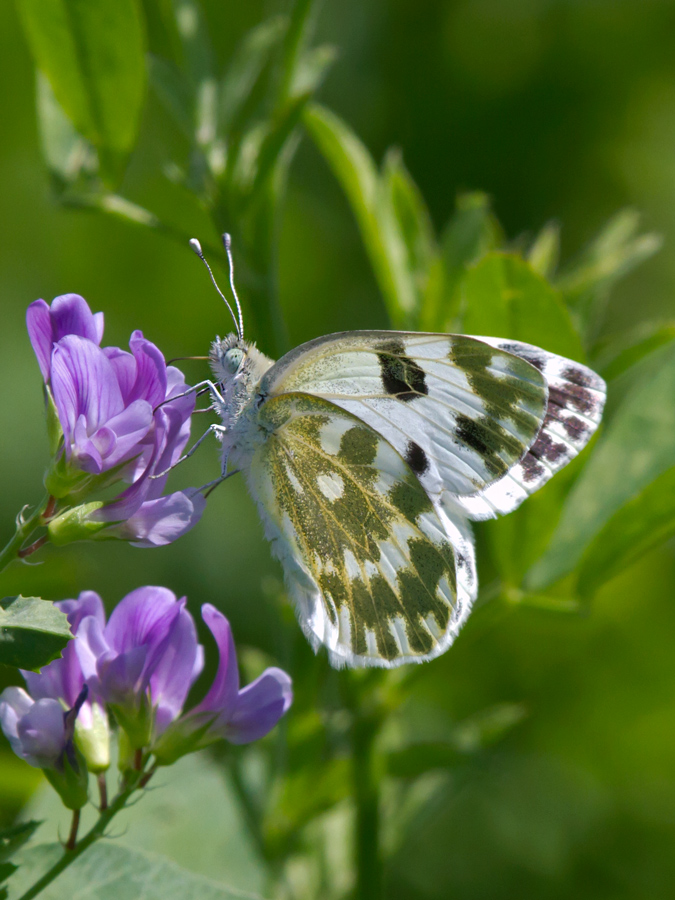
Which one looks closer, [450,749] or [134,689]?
[134,689]

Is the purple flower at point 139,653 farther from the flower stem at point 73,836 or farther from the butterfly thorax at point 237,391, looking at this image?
the butterfly thorax at point 237,391

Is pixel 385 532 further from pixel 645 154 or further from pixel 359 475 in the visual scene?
pixel 645 154

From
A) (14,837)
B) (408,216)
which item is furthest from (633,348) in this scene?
(14,837)

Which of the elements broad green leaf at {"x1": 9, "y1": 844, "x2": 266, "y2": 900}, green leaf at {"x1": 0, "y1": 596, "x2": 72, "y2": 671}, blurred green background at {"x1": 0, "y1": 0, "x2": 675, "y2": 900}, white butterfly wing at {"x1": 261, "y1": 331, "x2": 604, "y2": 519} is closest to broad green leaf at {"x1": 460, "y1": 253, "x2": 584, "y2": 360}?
white butterfly wing at {"x1": 261, "y1": 331, "x2": 604, "y2": 519}

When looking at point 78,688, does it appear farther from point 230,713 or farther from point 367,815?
point 367,815

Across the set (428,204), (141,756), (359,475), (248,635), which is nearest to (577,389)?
(359,475)

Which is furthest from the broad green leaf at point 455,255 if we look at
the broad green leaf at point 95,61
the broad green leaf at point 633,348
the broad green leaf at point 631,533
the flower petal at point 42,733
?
the flower petal at point 42,733

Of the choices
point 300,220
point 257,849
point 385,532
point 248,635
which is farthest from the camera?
point 300,220
